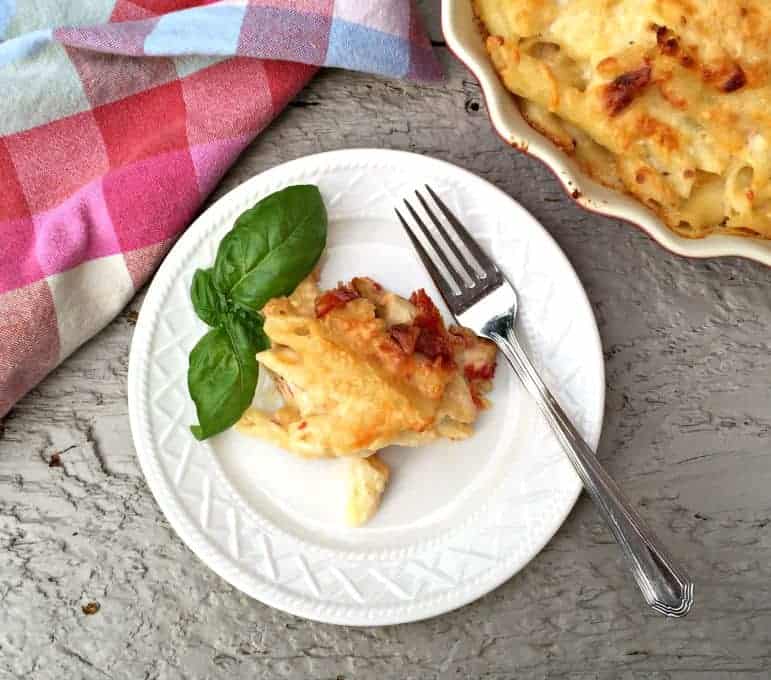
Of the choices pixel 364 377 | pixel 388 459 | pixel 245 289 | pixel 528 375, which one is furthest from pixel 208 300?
pixel 528 375

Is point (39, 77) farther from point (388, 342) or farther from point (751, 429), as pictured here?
point (751, 429)

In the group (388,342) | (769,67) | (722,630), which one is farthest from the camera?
(722,630)

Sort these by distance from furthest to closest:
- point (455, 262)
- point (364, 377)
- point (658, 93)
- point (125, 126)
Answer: point (125, 126) < point (455, 262) < point (364, 377) < point (658, 93)

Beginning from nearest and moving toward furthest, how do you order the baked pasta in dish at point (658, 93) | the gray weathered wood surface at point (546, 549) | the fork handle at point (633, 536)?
1. the baked pasta in dish at point (658, 93)
2. the fork handle at point (633, 536)
3. the gray weathered wood surface at point (546, 549)

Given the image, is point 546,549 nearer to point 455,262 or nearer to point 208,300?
point 455,262

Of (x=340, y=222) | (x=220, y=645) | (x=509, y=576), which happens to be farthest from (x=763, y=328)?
(x=220, y=645)

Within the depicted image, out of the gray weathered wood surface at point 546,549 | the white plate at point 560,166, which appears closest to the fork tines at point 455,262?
the gray weathered wood surface at point 546,549

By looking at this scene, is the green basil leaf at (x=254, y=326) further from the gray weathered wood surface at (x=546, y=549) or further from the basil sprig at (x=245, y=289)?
the gray weathered wood surface at (x=546, y=549)
